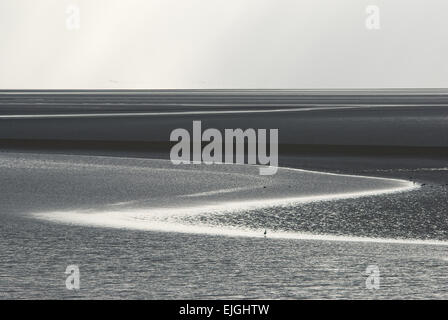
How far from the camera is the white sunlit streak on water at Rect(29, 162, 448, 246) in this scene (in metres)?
19.3

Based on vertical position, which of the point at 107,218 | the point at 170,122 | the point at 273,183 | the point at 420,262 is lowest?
the point at 420,262

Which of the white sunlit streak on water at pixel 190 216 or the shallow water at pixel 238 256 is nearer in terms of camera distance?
the shallow water at pixel 238 256

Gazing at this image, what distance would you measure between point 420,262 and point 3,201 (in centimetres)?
1153

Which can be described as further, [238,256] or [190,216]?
[190,216]

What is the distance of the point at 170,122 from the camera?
66.6m

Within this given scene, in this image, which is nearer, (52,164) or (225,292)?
(225,292)

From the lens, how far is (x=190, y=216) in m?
22.1

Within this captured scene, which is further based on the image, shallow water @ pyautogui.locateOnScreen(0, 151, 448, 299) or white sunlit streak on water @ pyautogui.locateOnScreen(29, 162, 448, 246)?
white sunlit streak on water @ pyautogui.locateOnScreen(29, 162, 448, 246)

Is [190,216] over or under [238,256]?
over

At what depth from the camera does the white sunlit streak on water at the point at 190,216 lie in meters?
19.3
